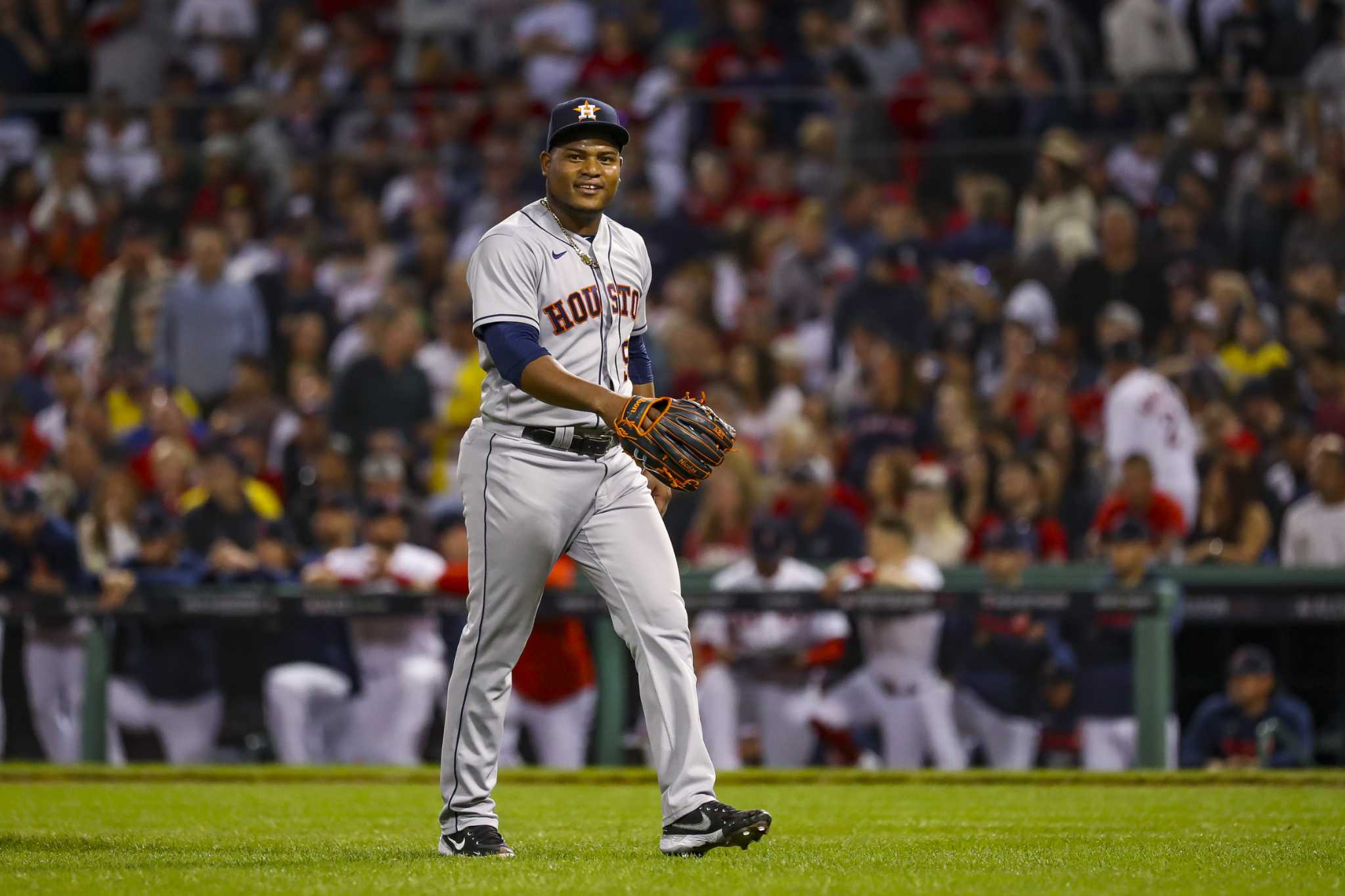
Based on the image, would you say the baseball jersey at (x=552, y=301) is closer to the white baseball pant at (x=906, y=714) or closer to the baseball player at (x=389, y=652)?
the white baseball pant at (x=906, y=714)

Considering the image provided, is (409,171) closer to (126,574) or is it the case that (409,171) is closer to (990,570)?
(126,574)

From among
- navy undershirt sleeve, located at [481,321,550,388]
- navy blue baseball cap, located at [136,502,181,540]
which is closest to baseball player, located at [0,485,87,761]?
navy blue baseball cap, located at [136,502,181,540]

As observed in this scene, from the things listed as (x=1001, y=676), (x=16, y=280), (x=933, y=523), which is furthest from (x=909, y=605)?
(x=16, y=280)

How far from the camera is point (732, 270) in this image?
13500 mm

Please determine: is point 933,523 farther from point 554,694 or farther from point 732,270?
point 732,270

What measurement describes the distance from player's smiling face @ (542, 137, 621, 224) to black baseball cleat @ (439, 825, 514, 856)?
1.59 meters

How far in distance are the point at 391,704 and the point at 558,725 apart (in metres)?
0.82

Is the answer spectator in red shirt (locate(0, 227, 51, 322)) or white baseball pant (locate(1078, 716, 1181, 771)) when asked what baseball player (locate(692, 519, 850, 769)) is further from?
spectator in red shirt (locate(0, 227, 51, 322))

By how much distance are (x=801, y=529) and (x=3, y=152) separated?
7766 millimetres

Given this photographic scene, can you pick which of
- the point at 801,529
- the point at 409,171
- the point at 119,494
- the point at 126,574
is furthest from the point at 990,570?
the point at 409,171

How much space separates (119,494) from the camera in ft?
36.1

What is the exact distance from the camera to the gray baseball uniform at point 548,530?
495 centimetres

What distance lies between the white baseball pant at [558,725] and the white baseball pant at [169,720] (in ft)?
4.73

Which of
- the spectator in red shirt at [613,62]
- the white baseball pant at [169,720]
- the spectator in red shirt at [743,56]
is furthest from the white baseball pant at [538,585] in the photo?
the spectator in red shirt at [613,62]
